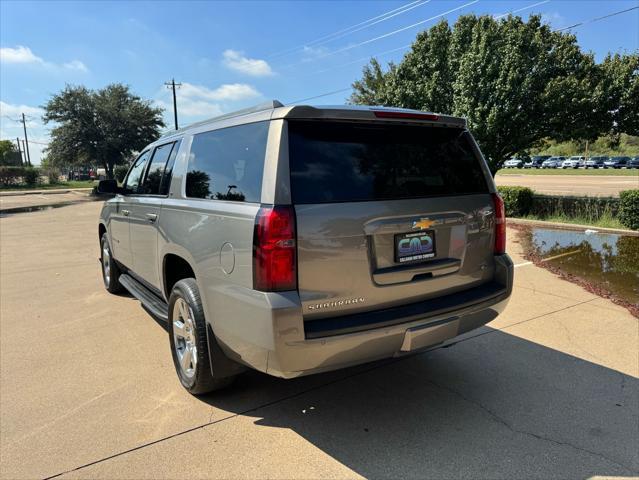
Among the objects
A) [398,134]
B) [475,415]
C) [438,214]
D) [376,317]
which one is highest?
[398,134]

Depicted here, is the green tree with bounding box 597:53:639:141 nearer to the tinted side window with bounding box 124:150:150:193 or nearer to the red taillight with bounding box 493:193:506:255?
the red taillight with bounding box 493:193:506:255

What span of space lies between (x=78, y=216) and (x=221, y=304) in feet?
54.4

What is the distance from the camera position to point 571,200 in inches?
503

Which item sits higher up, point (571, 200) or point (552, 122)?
point (552, 122)

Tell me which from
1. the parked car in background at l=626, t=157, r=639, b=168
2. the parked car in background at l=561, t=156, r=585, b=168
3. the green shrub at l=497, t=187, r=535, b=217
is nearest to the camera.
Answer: the green shrub at l=497, t=187, r=535, b=217

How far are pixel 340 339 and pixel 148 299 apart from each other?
2.48 meters

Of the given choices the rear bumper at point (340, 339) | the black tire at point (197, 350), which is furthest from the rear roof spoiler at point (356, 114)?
the black tire at point (197, 350)

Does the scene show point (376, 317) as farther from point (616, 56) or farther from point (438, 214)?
point (616, 56)

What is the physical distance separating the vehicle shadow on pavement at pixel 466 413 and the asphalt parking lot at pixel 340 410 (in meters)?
0.01

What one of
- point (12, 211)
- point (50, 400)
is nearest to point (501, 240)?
point (50, 400)

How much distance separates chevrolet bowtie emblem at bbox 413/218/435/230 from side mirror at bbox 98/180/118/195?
12.6ft

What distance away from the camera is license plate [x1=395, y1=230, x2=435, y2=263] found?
8.88ft

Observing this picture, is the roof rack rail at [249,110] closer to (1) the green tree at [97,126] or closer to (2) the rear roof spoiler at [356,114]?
(2) the rear roof spoiler at [356,114]

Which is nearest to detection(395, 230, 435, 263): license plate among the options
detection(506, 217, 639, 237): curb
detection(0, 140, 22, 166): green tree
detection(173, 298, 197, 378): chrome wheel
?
detection(173, 298, 197, 378): chrome wheel
